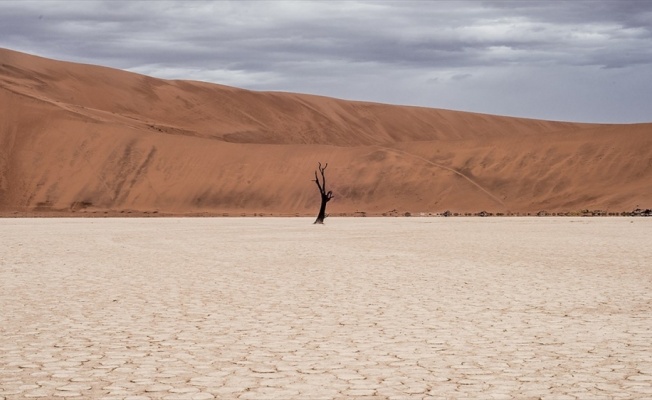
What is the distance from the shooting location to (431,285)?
14.5 m

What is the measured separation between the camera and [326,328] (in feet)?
31.9

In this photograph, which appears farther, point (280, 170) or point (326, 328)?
point (280, 170)

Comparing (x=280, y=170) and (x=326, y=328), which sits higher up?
(x=280, y=170)

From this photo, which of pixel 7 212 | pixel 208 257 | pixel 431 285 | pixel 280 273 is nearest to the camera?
pixel 431 285

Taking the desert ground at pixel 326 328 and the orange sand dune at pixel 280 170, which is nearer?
the desert ground at pixel 326 328

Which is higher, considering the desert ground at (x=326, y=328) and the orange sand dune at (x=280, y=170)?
the orange sand dune at (x=280, y=170)

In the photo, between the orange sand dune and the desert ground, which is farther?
the orange sand dune

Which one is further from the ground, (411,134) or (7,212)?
(411,134)

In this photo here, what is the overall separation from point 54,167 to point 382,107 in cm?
7515

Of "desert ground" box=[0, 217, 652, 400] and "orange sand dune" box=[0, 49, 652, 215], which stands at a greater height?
"orange sand dune" box=[0, 49, 652, 215]

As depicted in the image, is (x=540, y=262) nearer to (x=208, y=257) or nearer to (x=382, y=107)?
(x=208, y=257)

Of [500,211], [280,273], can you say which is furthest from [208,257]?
[500,211]

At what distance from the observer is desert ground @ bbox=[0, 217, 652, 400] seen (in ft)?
22.3

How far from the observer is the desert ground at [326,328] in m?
6.80
